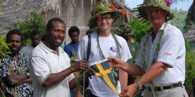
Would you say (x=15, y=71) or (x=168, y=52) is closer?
(x=168, y=52)

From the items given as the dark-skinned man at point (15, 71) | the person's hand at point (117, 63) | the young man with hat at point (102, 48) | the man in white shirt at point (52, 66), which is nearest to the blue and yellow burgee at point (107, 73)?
the young man with hat at point (102, 48)

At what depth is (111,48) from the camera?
7.77 meters

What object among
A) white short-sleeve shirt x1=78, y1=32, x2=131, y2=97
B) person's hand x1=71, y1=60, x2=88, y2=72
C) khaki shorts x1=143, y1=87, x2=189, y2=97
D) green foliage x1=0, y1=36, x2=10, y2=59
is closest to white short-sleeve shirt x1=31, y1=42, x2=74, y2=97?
person's hand x1=71, y1=60, x2=88, y2=72

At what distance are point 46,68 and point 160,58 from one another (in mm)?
1249

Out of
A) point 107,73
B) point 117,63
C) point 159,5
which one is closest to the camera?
point 159,5

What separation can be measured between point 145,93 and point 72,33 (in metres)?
4.32

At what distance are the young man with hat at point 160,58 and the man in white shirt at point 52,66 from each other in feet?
1.94

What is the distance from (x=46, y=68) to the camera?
22.6 feet

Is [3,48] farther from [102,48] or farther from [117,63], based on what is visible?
[117,63]

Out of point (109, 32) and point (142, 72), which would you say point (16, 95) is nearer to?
point (109, 32)

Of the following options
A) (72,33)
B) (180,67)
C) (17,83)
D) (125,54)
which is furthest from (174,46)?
(72,33)

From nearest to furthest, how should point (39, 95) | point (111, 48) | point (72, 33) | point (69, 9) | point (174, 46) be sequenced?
point (174, 46), point (39, 95), point (111, 48), point (72, 33), point (69, 9)

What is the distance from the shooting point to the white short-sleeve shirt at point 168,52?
257 inches

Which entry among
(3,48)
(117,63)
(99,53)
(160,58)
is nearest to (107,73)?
(99,53)
